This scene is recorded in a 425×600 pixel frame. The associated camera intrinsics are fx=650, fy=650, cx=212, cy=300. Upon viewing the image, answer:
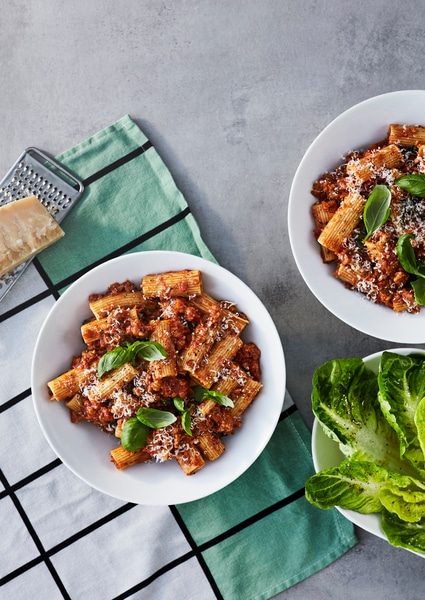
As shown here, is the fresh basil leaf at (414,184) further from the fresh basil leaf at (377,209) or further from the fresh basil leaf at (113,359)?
the fresh basil leaf at (113,359)

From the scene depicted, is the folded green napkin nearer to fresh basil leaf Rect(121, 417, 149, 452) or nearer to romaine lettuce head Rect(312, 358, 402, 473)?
romaine lettuce head Rect(312, 358, 402, 473)

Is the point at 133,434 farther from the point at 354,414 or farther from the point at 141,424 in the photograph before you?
the point at 354,414

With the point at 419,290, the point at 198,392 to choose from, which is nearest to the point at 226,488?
the point at 198,392

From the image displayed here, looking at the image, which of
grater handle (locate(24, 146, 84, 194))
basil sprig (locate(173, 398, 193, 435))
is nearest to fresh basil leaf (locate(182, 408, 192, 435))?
basil sprig (locate(173, 398, 193, 435))

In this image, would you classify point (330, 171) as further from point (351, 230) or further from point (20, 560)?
point (20, 560)

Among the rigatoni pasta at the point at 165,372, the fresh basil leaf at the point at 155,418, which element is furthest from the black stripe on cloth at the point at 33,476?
the fresh basil leaf at the point at 155,418
